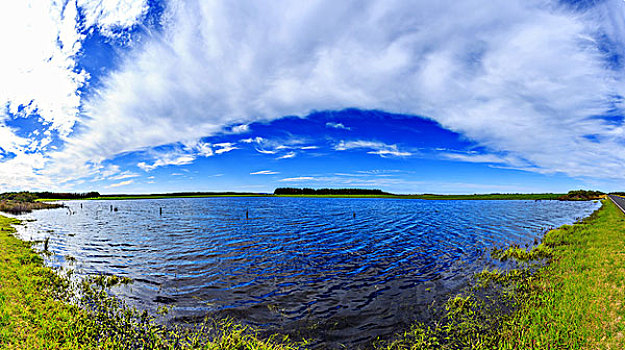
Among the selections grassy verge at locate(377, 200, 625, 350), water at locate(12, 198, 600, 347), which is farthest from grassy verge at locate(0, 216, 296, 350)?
grassy verge at locate(377, 200, 625, 350)

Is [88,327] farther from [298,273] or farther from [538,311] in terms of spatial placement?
[538,311]

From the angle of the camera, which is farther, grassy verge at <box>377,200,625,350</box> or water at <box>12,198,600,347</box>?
water at <box>12,198,600,347</box>

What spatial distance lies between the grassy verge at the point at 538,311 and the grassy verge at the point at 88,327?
588cm

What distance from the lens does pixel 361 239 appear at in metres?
28.5

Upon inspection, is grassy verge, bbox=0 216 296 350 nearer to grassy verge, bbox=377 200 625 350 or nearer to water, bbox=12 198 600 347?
water, bbox=12 198 600 347

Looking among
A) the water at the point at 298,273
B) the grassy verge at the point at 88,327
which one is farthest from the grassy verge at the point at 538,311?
the grassy verge at the point at 88,327

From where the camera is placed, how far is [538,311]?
33.4ft

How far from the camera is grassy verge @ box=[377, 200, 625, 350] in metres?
8.44

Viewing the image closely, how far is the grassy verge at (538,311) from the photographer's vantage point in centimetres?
844

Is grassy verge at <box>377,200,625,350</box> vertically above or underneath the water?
above

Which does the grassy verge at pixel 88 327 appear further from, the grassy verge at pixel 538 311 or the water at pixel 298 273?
the grassy verge at pixel 538 311

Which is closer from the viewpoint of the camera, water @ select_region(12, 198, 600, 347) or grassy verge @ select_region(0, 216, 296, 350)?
grassy verge @ select_region(0, 216, 296, 350)

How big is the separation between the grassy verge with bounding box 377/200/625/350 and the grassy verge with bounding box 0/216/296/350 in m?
5.88

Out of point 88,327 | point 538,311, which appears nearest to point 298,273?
point 88,327
